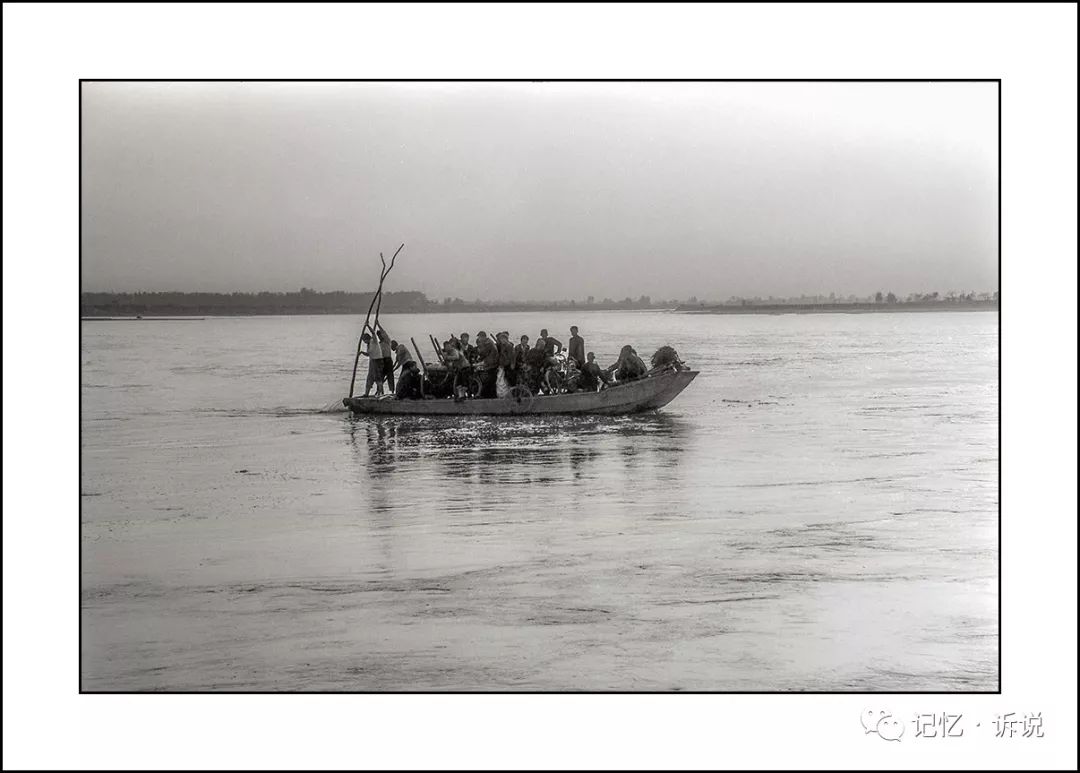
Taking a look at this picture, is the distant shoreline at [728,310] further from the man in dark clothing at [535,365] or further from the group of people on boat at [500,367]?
the man in dark clothing at [535,365]

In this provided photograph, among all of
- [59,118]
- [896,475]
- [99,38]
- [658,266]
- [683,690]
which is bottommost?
[683,690]

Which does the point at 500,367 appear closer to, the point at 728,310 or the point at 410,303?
the point at 410,303

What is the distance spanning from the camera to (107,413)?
19.0 feet

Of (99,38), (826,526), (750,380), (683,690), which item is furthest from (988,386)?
(99,38)

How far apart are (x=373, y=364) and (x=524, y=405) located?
4.43 feet

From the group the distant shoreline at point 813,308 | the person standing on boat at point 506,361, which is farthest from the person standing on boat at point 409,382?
the distant shoreline at point 813,308

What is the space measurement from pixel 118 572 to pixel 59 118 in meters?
2.18

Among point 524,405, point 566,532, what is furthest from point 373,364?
point 566,532

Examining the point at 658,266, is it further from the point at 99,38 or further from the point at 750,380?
the point at 99,38

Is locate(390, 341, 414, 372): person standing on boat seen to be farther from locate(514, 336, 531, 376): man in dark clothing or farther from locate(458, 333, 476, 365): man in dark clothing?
locate(514, 336, 531, 376): man in dark clothing

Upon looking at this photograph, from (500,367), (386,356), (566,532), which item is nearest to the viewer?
(566,532)

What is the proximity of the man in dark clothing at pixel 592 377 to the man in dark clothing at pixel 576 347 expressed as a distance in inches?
2.2

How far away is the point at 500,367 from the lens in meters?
7.43

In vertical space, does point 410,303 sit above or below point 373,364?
above
